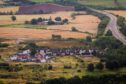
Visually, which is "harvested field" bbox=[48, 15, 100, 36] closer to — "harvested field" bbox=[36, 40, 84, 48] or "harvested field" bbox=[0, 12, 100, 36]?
"harvested field" bbox=[0, 12, 100, 36]

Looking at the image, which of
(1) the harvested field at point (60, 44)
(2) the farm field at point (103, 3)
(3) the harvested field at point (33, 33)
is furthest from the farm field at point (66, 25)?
(2) the farm field at point (103, 3)

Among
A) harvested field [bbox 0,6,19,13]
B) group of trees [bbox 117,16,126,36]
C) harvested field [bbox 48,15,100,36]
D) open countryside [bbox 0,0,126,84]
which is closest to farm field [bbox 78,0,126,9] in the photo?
open countryside [bbox 0,0,126,84]

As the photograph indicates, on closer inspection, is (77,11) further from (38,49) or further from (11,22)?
(38,49)

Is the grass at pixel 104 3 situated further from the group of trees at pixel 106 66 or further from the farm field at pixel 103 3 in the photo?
the group of trees at pixel 106 66

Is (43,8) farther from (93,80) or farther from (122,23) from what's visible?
(93,80)

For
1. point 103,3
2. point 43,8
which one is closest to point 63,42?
point 43,8
